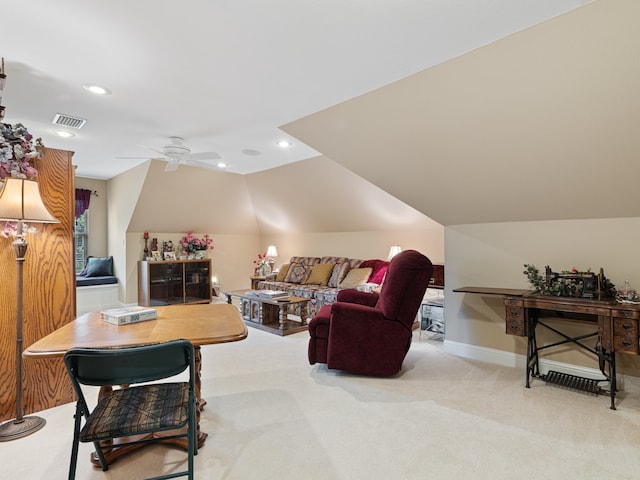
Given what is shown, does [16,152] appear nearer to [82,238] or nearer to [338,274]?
[338,274]

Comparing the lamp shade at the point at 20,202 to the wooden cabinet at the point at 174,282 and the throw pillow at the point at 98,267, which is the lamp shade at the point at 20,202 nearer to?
the wooden cabinet at the point at 174,282

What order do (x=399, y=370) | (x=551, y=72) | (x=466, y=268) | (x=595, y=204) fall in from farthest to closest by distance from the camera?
(x=466, y=268)
(x=399, y=370)
(x=595, y=204)
(x=551, y=72)

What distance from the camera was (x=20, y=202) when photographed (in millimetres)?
2113

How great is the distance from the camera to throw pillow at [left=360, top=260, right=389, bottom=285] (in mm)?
5070

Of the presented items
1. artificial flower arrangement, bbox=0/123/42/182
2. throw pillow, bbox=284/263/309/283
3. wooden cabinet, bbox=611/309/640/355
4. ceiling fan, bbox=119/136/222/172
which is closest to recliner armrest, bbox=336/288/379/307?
wooden cabinet, bbox=611/309/640/355

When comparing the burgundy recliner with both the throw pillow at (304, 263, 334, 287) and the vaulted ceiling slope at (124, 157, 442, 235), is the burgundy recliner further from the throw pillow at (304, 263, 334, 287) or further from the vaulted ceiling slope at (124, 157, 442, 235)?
the throw pillow at (304, 263, 334, 287)

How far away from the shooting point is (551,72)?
195 centimetres

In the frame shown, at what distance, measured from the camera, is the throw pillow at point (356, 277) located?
5.22m

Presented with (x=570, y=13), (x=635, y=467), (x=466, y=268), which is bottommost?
(x=635, y=467)

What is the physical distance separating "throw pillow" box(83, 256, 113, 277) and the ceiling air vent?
3.54 m

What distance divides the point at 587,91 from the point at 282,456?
2.74 m

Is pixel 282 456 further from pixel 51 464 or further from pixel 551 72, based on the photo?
pixel 551 72

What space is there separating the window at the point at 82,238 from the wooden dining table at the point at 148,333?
5138 mm

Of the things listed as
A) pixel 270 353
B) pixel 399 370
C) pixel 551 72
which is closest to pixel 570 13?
pixel 551 72
